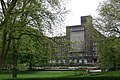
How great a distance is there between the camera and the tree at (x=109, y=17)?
1353 inches

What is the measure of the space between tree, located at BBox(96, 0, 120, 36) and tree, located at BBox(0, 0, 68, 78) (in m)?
15.4

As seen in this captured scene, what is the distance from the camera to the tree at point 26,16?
19609 mm

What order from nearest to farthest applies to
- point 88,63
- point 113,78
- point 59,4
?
point 59,4
point 113,78
point 88,63

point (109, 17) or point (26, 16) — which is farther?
point (109, 17)

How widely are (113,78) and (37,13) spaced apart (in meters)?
11.4

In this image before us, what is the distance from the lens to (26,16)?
20516 millimetres

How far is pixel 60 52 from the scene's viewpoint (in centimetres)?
2016

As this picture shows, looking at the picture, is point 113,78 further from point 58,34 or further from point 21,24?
point 21,24

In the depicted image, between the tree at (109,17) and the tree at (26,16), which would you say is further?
the tree at (109,17)

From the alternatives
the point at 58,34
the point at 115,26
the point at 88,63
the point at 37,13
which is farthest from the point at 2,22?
the point at 88,63

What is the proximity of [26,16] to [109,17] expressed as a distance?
17.2 meters

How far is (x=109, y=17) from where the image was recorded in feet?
115

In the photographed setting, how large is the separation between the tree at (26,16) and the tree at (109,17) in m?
15.4

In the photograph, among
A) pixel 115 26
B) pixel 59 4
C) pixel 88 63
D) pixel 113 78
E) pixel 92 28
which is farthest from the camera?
pixel 88 63
